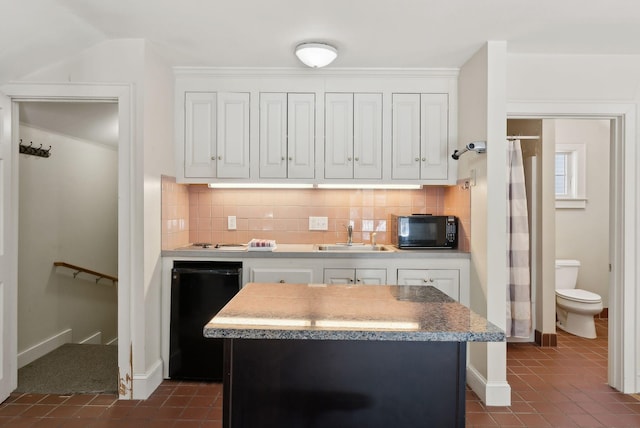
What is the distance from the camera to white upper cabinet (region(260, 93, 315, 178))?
10.5ft

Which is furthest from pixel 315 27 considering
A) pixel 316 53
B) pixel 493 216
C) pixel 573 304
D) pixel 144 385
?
pixel 573 304

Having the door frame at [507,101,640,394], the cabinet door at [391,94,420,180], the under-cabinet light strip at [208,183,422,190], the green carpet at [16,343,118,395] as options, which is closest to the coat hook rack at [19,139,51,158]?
the under-cabinet light strip at [208,183,422,190]

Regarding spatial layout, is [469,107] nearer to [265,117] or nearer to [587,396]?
[265,117]

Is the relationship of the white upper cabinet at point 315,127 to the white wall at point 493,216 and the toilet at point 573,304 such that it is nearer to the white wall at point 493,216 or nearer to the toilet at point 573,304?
the white wall at point 493,216

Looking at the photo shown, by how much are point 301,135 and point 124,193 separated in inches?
54.9

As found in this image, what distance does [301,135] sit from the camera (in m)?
3.22

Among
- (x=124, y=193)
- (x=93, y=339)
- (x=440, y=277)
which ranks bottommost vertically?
(x=93, y=339)

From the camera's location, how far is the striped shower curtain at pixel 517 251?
3.53 meters

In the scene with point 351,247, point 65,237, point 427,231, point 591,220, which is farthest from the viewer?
point 591,220

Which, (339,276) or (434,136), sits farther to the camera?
(434,136)

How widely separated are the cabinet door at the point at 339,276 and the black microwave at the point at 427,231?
1.66 feet

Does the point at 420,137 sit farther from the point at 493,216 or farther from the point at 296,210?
the point at 296,210

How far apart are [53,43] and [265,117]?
4.80 ft

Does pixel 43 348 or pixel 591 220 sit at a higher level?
pixel 591 220
